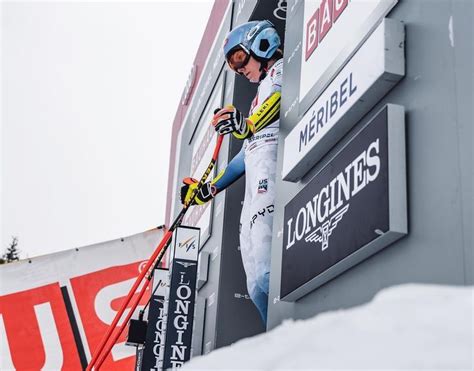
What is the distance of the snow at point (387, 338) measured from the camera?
80 cm

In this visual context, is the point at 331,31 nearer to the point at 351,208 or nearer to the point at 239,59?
the point at 351,208

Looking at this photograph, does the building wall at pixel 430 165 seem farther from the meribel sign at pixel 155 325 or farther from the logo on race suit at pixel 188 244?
the meribel sign at pixel 155 325

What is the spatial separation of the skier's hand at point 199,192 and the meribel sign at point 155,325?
22.0 inches

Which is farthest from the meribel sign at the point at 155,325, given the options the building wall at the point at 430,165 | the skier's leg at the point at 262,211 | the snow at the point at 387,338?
the snow at the point at 387,338

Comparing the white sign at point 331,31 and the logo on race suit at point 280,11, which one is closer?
the white sign at point 331,31

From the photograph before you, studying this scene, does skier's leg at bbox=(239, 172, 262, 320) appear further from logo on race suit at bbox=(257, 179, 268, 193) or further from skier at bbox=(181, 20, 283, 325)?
logo on race suit at bbox=(257, 179, 268, 193)

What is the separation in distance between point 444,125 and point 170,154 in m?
6.41

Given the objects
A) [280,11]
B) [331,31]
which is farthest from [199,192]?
[331,31]

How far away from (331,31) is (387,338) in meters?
1.92

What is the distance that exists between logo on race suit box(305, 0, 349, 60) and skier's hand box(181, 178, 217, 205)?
61.0 inches

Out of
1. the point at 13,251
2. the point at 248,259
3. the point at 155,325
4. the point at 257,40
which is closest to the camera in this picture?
the point at 248,259

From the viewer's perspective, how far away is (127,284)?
8.29 meters

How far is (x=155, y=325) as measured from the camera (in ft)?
15.1

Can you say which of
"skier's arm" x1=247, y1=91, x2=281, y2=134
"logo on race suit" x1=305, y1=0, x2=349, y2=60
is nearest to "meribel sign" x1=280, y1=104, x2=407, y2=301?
"logo on race suit" x1=305, y1=0, x2=349, y2=60
